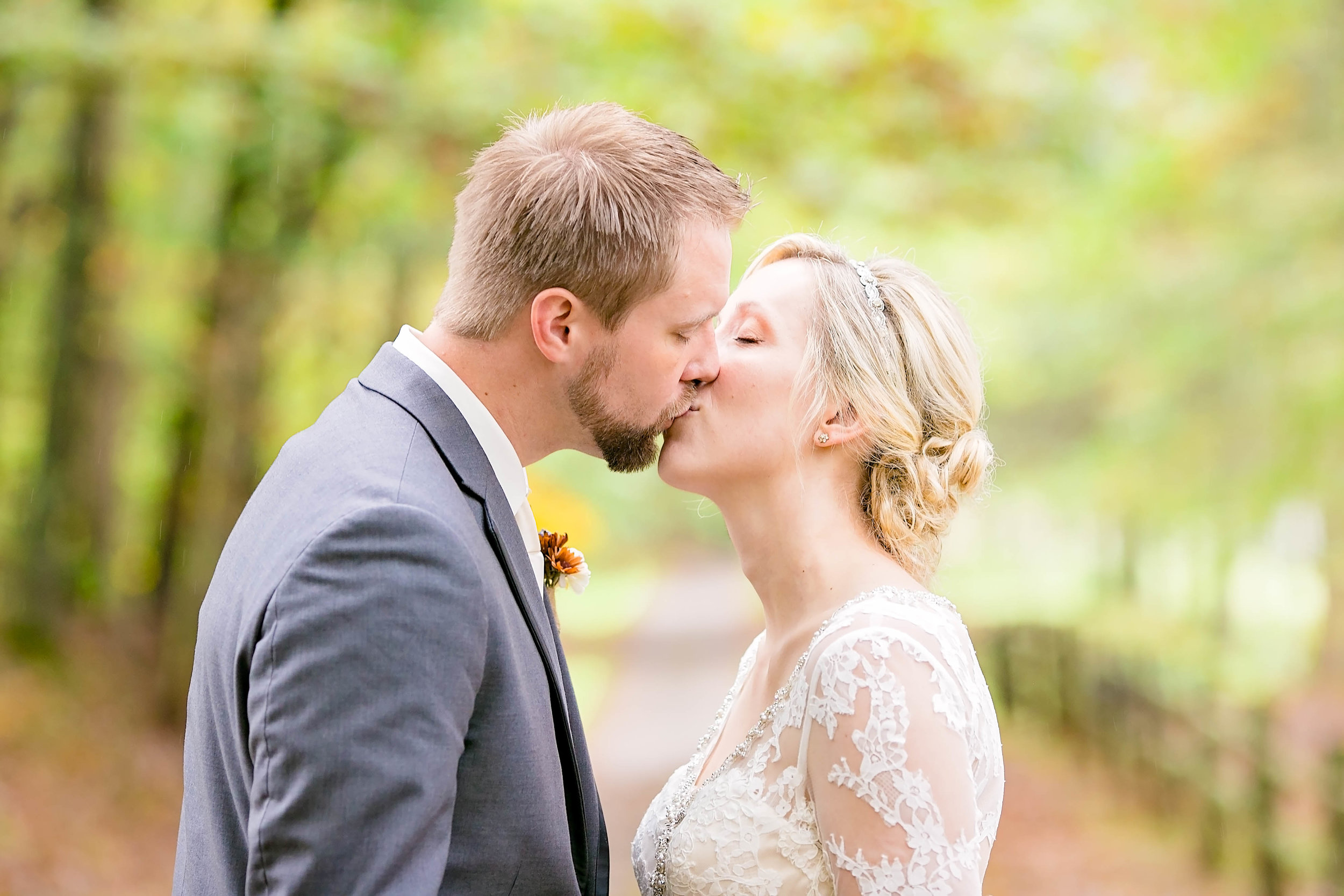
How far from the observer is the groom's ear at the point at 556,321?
2.56m

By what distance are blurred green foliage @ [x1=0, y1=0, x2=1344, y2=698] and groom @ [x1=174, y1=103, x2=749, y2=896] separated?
6.86 feet

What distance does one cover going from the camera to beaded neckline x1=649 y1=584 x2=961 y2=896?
2.89m

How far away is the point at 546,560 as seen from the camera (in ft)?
10.1

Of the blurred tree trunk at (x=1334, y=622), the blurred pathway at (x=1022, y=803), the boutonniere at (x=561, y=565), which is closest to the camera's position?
the boutonniere at (x=561, y=565)

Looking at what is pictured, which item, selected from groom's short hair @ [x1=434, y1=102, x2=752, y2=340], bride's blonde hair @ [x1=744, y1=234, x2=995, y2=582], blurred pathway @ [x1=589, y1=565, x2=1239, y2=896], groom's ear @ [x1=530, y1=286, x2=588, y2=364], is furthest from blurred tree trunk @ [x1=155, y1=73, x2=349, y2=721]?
groom's ear @ [x1=530, y1=286, x2=588, y2=364]

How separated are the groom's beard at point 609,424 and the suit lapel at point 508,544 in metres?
0.32

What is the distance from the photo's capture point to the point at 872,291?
3.23m

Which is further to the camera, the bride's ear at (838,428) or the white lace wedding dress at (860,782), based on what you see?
the bride's ear at (838,428)

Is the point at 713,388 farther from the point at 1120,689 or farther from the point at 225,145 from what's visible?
the point at 1120,689

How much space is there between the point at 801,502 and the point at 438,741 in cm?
146

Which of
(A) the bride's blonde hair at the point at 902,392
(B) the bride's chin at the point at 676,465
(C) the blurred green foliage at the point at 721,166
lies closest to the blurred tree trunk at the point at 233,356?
(C) the blurred green foliage at the point at 721,166

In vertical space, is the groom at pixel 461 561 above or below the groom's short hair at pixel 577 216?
below

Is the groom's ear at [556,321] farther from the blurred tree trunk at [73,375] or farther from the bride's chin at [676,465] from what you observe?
the blurred tree trunk at [73,375]

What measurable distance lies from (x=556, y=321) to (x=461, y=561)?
27.7 inches
